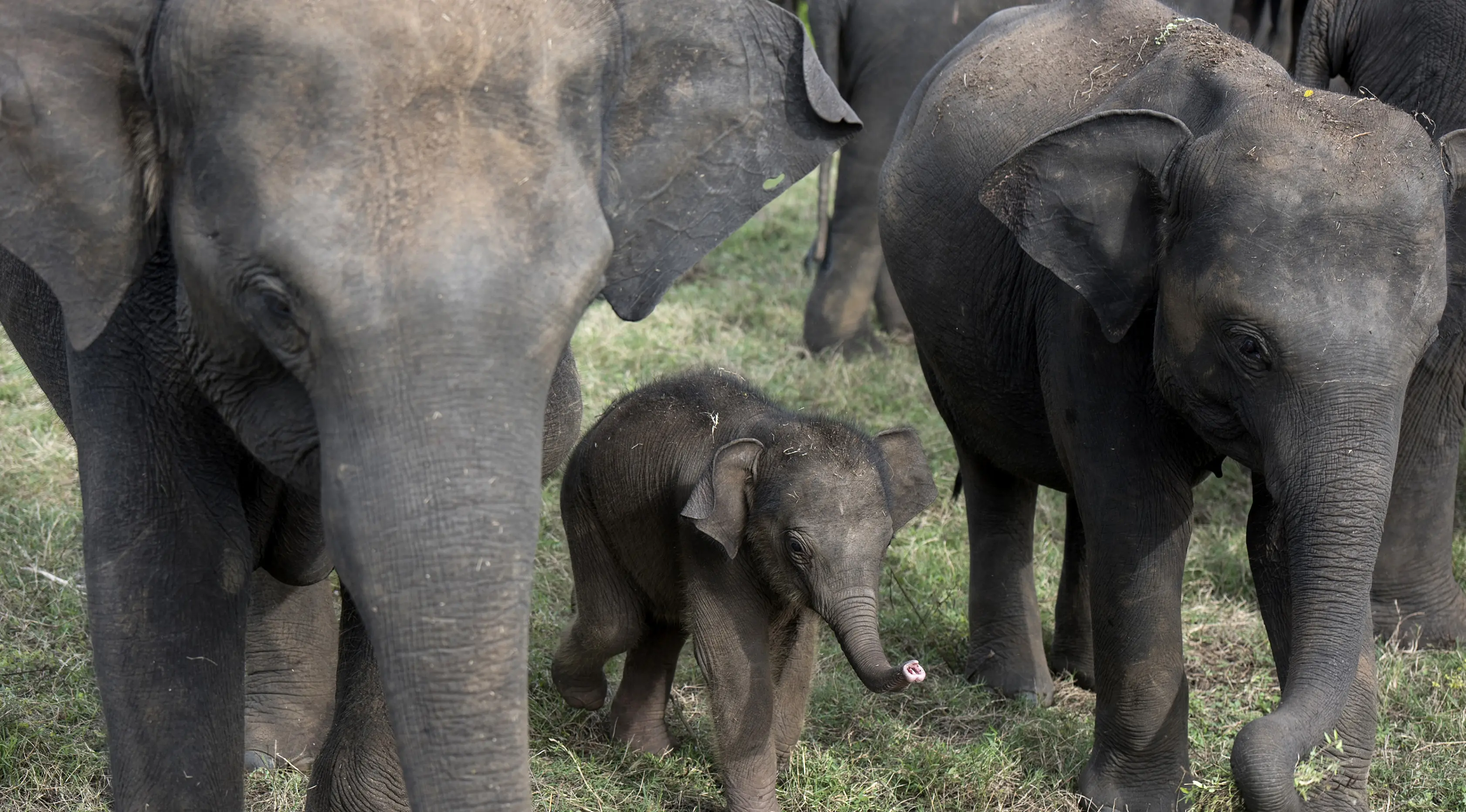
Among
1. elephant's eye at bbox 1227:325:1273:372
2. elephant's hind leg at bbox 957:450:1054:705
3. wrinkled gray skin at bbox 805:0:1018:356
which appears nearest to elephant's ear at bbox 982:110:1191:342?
elephant's eye at bbox 1227:325:1273:372

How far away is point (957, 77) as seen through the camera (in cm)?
430

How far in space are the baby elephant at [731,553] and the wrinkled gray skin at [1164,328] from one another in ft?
1.60

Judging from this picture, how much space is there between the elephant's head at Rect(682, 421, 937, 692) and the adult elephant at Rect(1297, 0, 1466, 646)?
1.63 m

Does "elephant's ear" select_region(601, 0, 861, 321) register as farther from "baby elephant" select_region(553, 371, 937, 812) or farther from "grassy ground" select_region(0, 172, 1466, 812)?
"grassy ground" select_region(0, 172, 1466, 812)

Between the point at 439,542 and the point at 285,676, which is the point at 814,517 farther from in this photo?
the point at 439,542

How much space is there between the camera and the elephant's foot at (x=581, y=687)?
4055mm

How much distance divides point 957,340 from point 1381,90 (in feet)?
4.58

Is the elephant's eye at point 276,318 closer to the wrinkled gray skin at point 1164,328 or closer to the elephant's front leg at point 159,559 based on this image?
the elephant's front leg at point 159,559

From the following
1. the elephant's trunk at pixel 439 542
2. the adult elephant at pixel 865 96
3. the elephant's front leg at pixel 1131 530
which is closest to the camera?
the elephant's trunk at pixel 439 542

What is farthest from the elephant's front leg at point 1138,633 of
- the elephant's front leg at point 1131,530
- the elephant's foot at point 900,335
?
the elephant's foot at point 900,335

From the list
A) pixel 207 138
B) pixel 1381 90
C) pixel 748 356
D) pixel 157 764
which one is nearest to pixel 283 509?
pixel 157 764

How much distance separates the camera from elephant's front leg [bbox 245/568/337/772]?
3916mm

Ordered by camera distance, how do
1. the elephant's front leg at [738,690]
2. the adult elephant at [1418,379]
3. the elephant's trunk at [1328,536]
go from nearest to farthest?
1. the elephant's trunk at [1328,536]
2. the elephant's front leg at [738,690]
3. the adult elephant at [1418,379]

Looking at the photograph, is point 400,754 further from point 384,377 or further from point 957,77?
point 957,77
